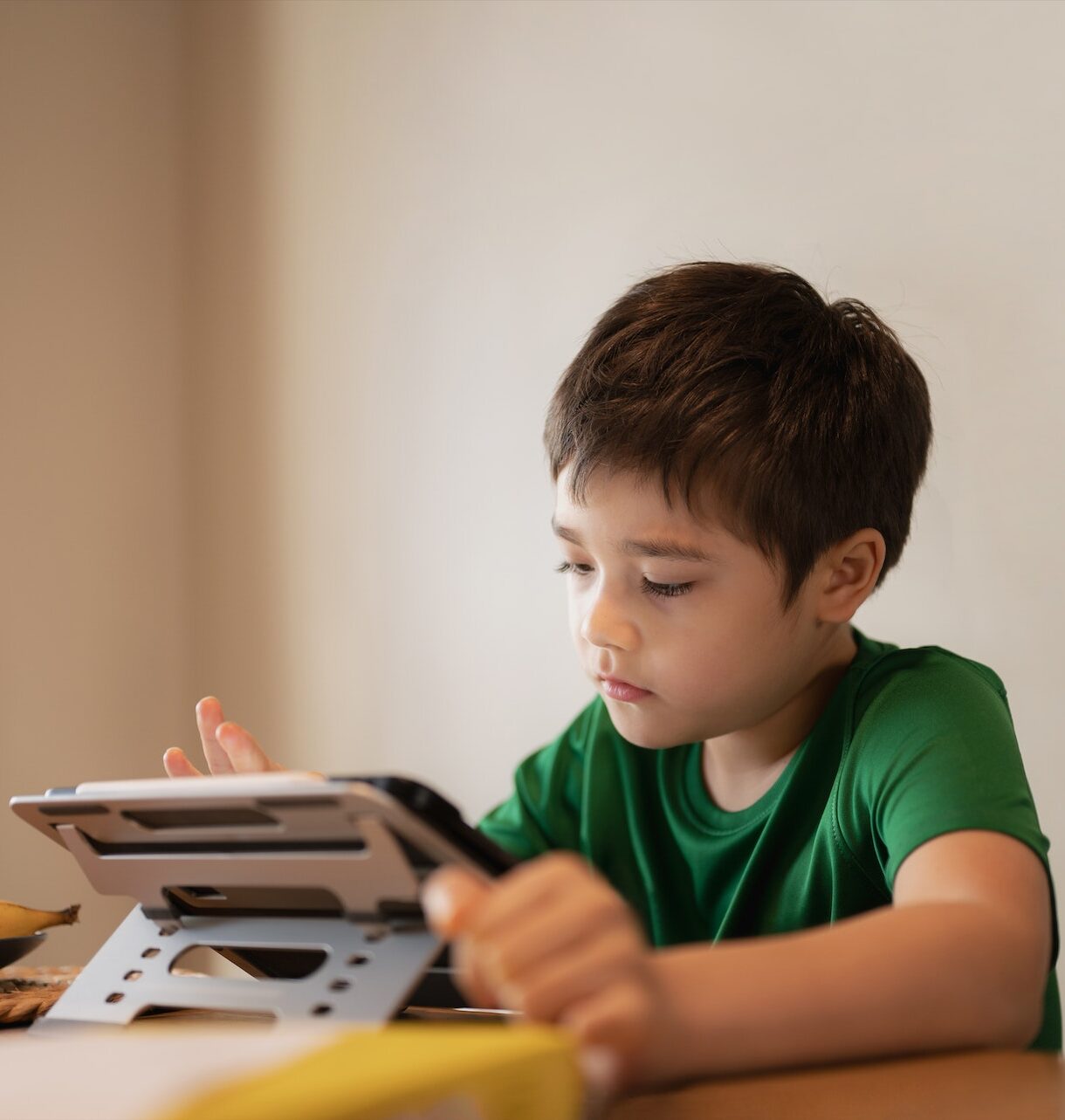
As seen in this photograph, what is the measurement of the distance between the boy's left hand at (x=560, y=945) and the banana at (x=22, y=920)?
1.79 feet

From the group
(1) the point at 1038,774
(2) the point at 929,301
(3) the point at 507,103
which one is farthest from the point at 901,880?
(3) the point at 507,103

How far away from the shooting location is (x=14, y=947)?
81cm

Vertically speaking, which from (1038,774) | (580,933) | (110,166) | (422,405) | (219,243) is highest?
(110,166)

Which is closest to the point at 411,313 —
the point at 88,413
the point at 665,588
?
the point at 88,413

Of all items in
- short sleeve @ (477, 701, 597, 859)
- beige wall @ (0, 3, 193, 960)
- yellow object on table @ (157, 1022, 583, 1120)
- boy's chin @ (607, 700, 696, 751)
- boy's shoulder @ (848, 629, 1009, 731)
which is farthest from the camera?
beige wall @ (0, 3, 193, 960)

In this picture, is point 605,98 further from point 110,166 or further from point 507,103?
point 110,166

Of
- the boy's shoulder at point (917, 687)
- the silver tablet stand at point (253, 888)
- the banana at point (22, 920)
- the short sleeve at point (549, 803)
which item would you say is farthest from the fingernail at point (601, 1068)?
the short sleeve at point (549, 803)

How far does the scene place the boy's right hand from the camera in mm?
818

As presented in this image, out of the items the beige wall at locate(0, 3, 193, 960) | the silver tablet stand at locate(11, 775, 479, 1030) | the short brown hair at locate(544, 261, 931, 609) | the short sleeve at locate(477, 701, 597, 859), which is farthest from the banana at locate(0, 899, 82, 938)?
the beige wall at locate(0, 3, 193, 960)

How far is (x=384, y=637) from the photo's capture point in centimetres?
169

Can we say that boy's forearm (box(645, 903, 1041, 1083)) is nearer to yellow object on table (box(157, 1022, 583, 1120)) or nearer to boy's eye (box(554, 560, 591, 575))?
yellow object on table (box(157, 1022, 583, 1120))

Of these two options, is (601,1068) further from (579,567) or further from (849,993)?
(579,567)

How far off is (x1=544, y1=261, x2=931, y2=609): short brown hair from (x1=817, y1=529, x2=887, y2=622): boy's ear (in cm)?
1

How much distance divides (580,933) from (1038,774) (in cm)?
82
